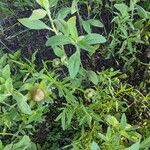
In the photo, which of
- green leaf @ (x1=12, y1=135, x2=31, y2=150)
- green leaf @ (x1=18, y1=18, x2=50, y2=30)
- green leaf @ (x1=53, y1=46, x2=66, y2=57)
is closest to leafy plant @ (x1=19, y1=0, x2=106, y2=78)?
green leaf @ (x1=18, y1=18, x2=50, y2=30)

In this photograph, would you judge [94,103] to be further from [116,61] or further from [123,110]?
[116,61]

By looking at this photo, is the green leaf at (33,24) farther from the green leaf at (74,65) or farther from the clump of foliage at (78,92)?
the green leaf at (74,65)

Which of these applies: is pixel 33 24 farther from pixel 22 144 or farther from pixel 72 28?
pixel 22 144

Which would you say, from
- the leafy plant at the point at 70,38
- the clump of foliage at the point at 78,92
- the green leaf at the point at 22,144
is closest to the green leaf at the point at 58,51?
the clump of foliage at the point at 78,92

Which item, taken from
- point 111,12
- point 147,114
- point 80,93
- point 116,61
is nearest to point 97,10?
point 111,12

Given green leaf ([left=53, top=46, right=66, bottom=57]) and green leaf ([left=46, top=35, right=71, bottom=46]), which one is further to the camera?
green leaf ([left=53, top=46, right=66, bottom=57])

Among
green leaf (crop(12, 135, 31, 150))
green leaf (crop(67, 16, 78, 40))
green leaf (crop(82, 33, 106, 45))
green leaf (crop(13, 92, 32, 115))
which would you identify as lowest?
green leaf (crop(12, 135, 31, 150))

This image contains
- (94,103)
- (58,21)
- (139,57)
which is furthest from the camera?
(139,57)

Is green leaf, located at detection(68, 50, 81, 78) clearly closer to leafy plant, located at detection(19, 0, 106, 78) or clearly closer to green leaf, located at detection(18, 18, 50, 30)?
leafy plant, located at detection(19, 0, 106, 78)

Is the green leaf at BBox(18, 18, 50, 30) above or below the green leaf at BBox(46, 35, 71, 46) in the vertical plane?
above
